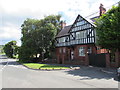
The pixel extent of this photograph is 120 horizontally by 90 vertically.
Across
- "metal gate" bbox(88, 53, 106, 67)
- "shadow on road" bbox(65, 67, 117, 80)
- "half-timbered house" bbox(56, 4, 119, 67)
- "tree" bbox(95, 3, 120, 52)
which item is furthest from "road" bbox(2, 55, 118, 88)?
"half-timbered house" bbox(56, 4, 119, 67)

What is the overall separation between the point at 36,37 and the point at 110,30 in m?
19.4

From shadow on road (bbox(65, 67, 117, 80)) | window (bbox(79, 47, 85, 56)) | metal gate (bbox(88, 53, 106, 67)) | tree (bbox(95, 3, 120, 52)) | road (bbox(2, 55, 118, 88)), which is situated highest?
tree (bbox(95, 3, 120, 52))

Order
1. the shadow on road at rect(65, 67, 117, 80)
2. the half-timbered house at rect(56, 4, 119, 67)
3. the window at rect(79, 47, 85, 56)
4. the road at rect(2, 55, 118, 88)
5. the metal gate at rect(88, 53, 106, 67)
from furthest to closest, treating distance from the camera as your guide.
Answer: the window at rect(79, 47, 85, 56)
the half-timbered house at rect(56, 4, 119, 67)
the metal gate at rect(88, 53, 106, 67)
the shadow on road at rect(65, 67, 117, 80)
the road at rect(2, 55, 118, 88)

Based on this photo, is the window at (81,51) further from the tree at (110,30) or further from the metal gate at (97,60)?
the tree at (110,30)

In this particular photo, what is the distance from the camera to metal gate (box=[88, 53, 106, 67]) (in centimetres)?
1669

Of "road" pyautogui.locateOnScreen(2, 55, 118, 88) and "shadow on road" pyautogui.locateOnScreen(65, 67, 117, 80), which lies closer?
"road" pyautogui.locateOnScreen(2, 55, 118, 88)

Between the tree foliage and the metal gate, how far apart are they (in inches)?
534

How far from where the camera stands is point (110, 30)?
1401cm

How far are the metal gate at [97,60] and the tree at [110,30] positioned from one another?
2175 millimetres

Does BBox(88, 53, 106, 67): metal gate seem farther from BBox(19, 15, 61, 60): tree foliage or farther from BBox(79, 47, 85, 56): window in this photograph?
BBox(19, 15, 61, 60): tree foliage

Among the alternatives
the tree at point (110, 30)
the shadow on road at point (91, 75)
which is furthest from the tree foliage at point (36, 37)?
the shadow on road at point (91, 75)

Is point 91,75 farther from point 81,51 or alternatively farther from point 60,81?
point 81,51

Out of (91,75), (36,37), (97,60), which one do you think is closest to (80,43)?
(97,60)

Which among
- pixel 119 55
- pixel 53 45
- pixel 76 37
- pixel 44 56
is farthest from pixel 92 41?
pixel 44 56
